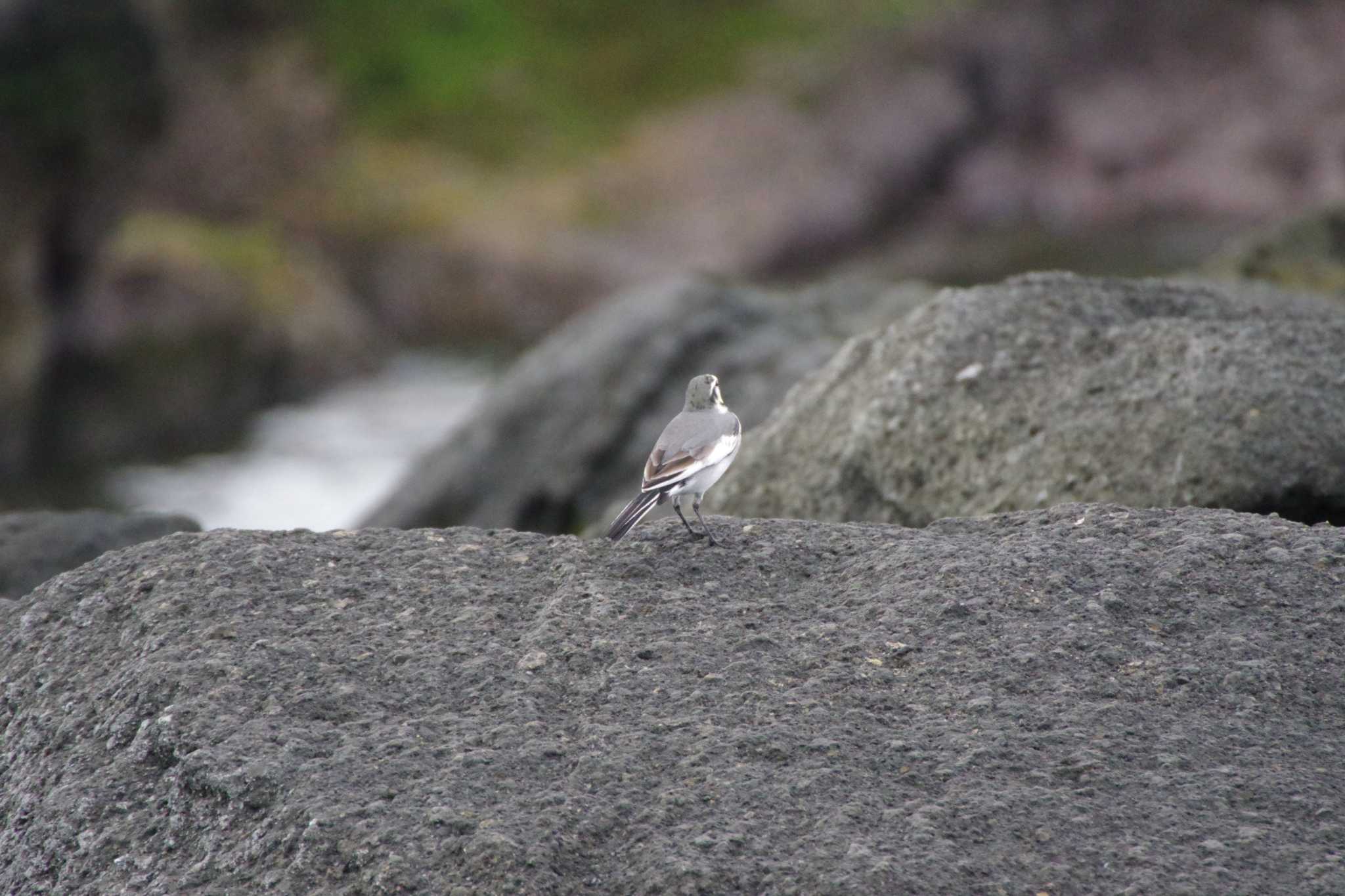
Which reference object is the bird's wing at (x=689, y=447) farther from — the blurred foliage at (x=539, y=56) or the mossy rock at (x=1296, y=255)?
the blurred foliage at (x=539, y=56)

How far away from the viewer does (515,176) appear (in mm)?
26031

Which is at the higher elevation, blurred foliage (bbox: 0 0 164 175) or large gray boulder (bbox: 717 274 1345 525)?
blurred foliage (bbox: 0 0 164 175)

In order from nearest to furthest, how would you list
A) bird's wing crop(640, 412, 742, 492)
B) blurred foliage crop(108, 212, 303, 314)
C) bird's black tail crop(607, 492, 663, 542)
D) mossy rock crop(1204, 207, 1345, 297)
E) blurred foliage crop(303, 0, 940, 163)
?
bird's black tail crop(607, 492, 663, 542)
bird's wing crop(640, 412, 742, 492)
mossy rock crop(1204, 207, 1345, 297)
blurred foliage crop(108, 212, 303, 314)
blurred foliage crop(303, 0, 940, 163)

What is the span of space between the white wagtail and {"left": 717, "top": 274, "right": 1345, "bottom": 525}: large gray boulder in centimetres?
93

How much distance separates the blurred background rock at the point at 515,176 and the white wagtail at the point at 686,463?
43.4 feet

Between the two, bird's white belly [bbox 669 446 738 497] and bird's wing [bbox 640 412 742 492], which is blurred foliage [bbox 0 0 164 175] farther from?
bird's white belly [bbox 669 446 738 497]

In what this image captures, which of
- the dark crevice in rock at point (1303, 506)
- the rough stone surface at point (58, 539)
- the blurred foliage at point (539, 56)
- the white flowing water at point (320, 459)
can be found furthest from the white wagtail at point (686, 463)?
the blurred foliage at point (539, 56)

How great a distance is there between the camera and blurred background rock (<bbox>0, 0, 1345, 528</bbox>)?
1941 centimetres

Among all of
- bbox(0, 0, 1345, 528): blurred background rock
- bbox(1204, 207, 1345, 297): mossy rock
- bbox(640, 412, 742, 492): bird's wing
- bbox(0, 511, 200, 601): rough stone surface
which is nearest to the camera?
bbox(640, 412, 742, 492): bird's wing

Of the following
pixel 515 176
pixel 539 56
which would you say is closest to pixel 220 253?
pixel 515 176

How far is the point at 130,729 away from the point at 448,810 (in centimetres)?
97

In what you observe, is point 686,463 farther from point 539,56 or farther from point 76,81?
point 539,56

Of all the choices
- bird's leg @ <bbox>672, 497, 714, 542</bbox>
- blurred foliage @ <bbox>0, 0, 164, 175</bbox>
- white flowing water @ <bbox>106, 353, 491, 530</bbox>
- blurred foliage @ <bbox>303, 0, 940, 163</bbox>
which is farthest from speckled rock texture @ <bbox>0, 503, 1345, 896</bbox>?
blurred foliage @ <bbox>303, 0, 940, 163</bbox>

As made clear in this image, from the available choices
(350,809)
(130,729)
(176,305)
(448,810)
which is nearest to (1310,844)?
(448,810)
